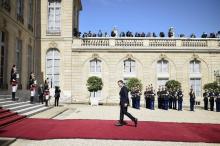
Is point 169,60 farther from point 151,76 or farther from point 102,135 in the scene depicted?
point 102,135

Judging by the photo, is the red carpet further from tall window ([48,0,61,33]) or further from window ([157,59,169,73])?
tall window ([48,0,61,33])

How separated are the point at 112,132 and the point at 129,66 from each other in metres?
17.7

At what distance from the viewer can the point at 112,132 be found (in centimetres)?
977

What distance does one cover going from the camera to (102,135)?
30.0ft

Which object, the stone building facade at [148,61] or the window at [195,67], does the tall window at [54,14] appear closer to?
the stone building facade at [148,61]

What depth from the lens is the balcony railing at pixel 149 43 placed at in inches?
1072

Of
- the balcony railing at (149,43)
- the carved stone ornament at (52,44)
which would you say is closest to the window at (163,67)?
the balcony railing at (149,43)

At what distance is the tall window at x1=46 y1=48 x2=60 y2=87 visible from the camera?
27.1 m

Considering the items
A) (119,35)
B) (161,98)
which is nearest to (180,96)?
(161,98)

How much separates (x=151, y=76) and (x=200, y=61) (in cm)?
442

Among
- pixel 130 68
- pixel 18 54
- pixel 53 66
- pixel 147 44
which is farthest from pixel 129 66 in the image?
pixel 18 54

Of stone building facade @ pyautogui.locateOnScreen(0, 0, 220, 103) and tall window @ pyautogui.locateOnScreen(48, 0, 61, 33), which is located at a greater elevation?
tall window @ pyautogui.locateOnScreen(48, 0, 61, 33)

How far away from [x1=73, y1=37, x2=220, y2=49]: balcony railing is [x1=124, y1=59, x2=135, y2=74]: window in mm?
1287

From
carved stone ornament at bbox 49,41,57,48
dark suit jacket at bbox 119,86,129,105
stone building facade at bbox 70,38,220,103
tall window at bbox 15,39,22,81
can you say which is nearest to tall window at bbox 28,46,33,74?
carved stone ornament at bbox 49,41,57,48
